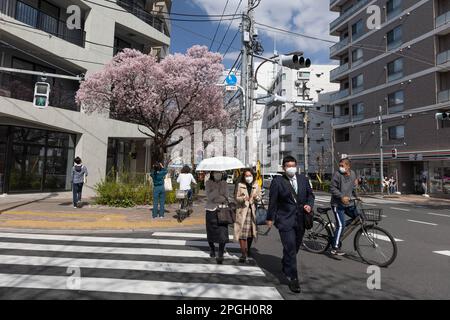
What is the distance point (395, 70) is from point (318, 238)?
29895mm

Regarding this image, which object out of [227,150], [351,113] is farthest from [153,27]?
[351,113]

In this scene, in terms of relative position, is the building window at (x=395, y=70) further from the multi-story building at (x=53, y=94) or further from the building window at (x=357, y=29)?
the multi-story building at (x=53, y=94)

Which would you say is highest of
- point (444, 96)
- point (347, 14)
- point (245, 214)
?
point (347, 14)

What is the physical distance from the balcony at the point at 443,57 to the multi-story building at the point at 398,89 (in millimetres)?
77

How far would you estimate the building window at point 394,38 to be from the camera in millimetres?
30555

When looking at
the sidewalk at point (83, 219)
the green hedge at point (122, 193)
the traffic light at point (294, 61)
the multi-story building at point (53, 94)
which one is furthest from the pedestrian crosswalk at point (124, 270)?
the multi-story building at point (53, 94)

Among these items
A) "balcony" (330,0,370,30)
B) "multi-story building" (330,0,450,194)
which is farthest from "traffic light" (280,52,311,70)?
"balcony" (330,0,370,30)

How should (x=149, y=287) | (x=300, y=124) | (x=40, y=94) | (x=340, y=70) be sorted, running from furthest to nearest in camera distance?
(x=300, y=124) < (x=340, y=70) < (x=40, y=94) < (x=149, y=287)

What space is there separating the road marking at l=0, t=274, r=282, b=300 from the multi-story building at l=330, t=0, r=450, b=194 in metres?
26.5

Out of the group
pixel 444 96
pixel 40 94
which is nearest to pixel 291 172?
pixel 40 94

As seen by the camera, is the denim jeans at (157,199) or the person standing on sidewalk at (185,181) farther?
the person standing on sidewalk at (185,181)

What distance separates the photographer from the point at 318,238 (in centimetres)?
677

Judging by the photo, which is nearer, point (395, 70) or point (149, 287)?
point (149, 287)

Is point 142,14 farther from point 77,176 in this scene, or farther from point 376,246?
point 376,246
